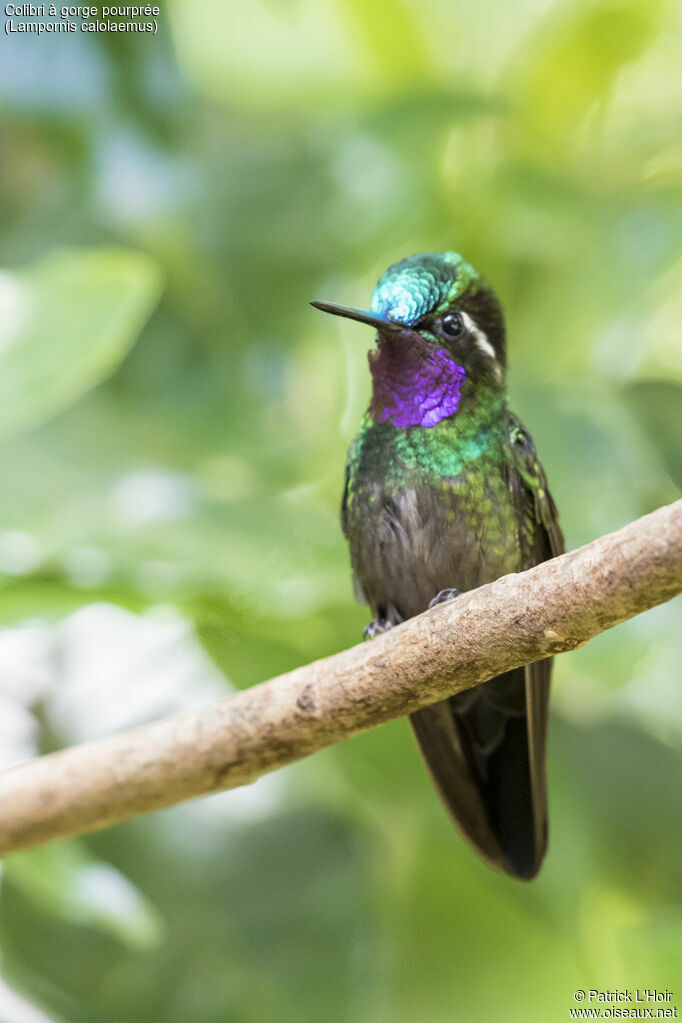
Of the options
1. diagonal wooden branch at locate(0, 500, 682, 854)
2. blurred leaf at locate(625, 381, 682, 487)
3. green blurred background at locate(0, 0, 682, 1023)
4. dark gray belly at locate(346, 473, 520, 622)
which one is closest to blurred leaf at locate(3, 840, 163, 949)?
green blurred background at locate(0, 0, 682, 1023)

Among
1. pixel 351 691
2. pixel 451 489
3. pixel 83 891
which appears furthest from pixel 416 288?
pixel 83 891

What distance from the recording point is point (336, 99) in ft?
7.77

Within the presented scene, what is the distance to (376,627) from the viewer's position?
2016mm

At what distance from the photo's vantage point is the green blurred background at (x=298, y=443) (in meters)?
1.98

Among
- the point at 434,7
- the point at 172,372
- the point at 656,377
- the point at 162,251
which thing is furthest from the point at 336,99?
the point at 656,377

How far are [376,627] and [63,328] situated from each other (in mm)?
778

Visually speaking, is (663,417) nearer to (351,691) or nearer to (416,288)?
(416,288)

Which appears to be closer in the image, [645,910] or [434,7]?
[645,910]

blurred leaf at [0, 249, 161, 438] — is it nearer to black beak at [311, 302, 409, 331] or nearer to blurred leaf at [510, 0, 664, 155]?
black beak at [311, 302, 409, 331]

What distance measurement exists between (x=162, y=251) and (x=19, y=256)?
323mm

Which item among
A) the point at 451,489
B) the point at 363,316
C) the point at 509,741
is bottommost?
the point at 509,741

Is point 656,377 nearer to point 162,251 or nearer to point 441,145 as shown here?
point 441,145

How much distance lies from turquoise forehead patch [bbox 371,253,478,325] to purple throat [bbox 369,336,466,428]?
55mm

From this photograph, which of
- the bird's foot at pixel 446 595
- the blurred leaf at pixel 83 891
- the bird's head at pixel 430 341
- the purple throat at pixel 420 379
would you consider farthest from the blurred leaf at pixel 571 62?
the blurred leaf at pixel 83 891
